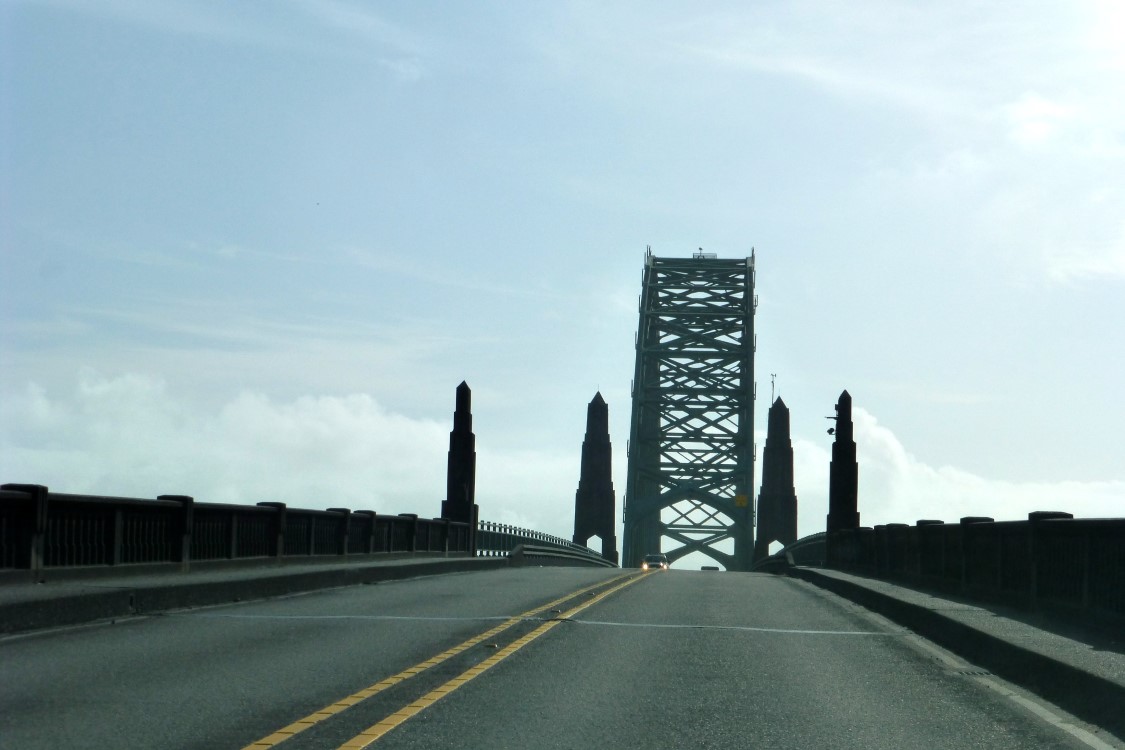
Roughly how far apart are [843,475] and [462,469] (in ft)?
34.9

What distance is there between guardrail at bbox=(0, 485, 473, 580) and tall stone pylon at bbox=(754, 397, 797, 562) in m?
71.0

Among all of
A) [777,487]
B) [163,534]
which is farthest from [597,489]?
[163,534]

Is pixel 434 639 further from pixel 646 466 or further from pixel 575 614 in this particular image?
pixel 646 466

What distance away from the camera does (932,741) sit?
8266 mm

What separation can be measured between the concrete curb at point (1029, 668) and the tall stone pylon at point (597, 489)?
77.9 metres

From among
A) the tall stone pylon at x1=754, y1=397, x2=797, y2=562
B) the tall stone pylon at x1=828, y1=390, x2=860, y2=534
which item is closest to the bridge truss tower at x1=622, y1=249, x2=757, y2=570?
the tall stone pylon at x1=754, y1=397, x2=797, y2=562

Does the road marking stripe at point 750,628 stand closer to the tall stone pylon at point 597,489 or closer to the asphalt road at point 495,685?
the asphalt road at point 495,685

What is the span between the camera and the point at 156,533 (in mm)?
20828

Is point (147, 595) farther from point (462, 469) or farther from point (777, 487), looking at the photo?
point (777, 487)

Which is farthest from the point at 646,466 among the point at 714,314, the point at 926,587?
the point at 926,587

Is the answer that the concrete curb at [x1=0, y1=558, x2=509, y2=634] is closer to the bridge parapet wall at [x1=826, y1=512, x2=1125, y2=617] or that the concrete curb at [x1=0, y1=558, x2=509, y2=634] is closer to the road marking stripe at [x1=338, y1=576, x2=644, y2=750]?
the road marking stripe at [x1=338, y1=576, x2=644, y2=750]

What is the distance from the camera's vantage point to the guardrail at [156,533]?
1706cm

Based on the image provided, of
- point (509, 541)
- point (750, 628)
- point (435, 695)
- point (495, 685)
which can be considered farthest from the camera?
point (509, 541)

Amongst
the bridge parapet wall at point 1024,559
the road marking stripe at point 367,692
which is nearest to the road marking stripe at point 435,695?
the road marking stripe at point 367,692
